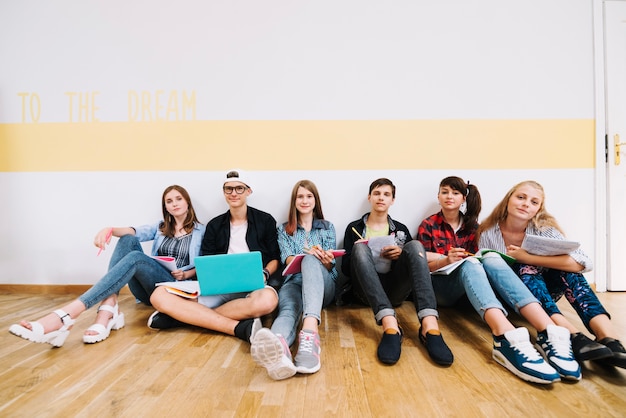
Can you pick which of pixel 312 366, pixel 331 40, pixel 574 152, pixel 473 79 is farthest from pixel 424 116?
pixel 312 366

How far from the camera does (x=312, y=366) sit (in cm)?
121

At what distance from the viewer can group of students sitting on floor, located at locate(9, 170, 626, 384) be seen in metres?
1.25

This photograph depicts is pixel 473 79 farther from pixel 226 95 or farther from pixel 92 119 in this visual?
pixel 92 119

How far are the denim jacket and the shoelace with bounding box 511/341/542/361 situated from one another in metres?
1.73

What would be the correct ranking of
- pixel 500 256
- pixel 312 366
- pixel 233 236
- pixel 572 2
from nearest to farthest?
pixel 312 366 → pixel 500 256 → pixel 233 236 → pixel 572 2

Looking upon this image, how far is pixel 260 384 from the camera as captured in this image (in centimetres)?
114

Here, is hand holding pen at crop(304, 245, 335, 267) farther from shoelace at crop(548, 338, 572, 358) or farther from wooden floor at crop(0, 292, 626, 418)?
shoelace at crop(548, 338, 572, 358)

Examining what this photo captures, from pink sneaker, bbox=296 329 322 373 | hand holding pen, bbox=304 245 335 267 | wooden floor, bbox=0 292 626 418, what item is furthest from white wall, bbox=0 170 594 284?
pink sneaker, bbox=296 329 322 373

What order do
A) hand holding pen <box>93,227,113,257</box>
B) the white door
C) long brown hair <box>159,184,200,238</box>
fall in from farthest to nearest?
the white door < long brown hair <box>159,184,200,238</box> < hand holding pen <box>93,227,113,257</box>

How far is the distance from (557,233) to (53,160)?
3.34 meters

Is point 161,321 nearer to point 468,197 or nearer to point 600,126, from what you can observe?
point 468,197

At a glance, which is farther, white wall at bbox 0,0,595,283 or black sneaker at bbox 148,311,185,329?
white wall at bbox 0,0,595,283

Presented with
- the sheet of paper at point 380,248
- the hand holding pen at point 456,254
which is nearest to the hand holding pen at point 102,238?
the sheet of paper at point 380,248

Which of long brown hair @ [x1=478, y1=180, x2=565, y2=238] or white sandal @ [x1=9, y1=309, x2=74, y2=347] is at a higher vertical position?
long brown hair @ [x1=478, y1=180, x2=565, y2=238]
